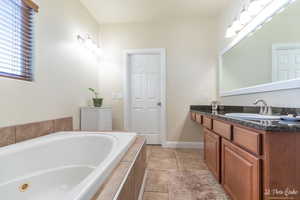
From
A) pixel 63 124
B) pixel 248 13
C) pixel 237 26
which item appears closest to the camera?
pixel 248 13

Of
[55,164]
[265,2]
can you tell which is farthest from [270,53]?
[55,164]

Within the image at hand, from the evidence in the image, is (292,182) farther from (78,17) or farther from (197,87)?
(78,17)

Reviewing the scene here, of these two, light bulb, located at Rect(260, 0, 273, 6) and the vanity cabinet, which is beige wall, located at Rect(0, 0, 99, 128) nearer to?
the vanity cabinet

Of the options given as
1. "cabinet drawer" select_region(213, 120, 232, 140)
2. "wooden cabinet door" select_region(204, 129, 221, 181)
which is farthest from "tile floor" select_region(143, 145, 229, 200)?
"cabinet drawer" select_region(213, 120, 232, 140)

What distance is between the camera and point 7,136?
1.32 meters

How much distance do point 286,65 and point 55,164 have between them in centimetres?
224

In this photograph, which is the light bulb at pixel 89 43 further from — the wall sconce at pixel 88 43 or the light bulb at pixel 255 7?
the light bulb at pixel 255 7

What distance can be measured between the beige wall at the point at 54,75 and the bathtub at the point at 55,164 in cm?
34

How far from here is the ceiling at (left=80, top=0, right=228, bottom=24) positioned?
263cm

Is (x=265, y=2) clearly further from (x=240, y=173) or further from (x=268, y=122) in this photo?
(x=240, y=173)

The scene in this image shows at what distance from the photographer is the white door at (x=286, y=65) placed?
51.8 inches

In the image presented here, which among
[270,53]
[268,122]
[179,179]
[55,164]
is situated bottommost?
[179,179]

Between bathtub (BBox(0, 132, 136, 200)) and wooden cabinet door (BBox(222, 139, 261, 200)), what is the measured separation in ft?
2.80

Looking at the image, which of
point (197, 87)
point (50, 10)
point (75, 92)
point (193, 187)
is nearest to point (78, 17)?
point (50, 10)
